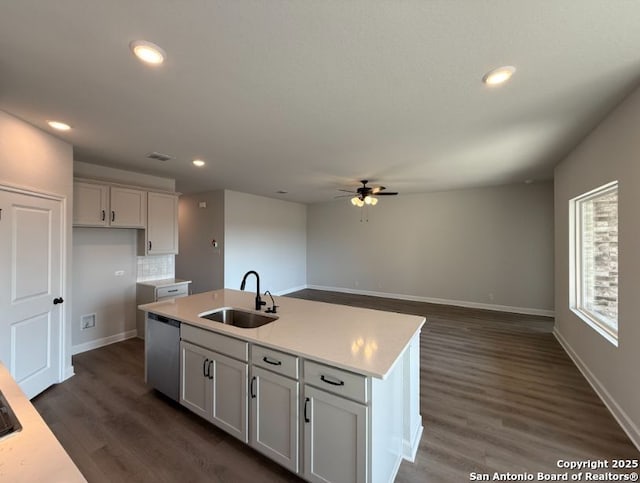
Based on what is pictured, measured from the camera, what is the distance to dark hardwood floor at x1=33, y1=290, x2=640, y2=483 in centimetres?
185

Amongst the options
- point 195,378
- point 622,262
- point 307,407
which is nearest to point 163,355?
point 195,378

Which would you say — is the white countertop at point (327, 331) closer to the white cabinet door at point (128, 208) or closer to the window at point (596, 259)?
the white cabinet door at point (128, 208)

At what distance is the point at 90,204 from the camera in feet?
11.4

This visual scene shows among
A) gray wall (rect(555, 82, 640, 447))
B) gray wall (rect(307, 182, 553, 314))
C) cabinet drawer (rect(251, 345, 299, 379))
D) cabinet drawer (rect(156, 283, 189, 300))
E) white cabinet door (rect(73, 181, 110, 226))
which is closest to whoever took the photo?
cabinet drawer (rect(251, 345, 299, 379))

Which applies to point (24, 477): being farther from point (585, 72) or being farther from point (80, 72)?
point (585, 72)

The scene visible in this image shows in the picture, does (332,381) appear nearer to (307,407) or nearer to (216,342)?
(307,407)

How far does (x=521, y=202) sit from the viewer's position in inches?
217

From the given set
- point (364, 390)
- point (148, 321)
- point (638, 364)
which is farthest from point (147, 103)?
point (638, 364)

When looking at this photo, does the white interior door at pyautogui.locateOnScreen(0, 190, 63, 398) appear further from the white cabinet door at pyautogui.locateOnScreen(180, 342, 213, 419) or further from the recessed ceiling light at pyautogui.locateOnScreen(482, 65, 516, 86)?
the recessed ceiling light at pyautogui.locateOnScreen(482, 65, 516, 86)

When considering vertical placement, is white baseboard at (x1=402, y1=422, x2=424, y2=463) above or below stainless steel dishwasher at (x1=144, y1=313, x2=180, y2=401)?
below

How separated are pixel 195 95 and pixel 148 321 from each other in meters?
2.07

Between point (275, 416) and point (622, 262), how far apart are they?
293cm

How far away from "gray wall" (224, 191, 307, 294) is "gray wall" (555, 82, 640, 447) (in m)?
5.66

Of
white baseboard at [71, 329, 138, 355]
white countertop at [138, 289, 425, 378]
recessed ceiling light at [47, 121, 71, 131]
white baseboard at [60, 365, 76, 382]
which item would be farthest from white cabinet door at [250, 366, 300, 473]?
white baseboard at [71, 329, 138, 355]
